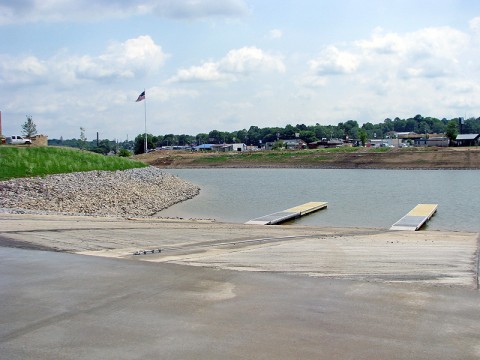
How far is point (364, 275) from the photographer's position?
9.68 m

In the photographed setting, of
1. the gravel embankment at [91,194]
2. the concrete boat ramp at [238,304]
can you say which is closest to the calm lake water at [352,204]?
the gravel embankment at [91,194]

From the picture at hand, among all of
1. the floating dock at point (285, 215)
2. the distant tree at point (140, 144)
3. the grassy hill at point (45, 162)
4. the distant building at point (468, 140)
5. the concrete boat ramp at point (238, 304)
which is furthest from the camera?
the distant tree at point (140, 144)

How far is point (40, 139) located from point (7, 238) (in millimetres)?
53366

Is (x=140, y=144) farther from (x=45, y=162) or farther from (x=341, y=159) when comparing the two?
(x=45, y=162)

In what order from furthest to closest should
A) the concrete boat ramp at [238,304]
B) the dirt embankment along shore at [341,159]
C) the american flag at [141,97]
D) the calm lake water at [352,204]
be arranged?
Answer: 1. the dirt embankment along shore at [341,159]
2. the american flag at [141,97]
3. the calm lake water at [352,204]
4. the concrete boat ramp at [238,304]

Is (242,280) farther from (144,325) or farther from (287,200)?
(287,200)

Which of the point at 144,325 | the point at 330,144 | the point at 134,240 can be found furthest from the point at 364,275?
the point at 330,144

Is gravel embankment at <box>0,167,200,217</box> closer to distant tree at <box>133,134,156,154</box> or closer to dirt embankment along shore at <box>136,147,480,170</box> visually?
dirt embankment along shore at <box>136,147,480,170</box>

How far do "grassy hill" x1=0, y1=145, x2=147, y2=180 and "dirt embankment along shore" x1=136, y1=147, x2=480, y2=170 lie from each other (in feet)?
182

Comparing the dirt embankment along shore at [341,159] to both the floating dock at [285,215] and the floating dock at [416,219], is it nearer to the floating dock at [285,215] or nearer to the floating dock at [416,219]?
the floating dock at [416,219]

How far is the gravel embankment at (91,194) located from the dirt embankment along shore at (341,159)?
5367cm

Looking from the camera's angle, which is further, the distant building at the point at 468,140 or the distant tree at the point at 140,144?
the distant tree at the point at 140,144

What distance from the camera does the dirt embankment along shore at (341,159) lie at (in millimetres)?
91312

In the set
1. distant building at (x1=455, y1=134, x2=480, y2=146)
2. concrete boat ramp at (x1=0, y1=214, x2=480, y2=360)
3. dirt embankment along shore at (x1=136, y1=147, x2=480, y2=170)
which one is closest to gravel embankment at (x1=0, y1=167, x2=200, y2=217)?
concrete boat ramp at (x1=0, y1=214, x2=480, y2=360)
